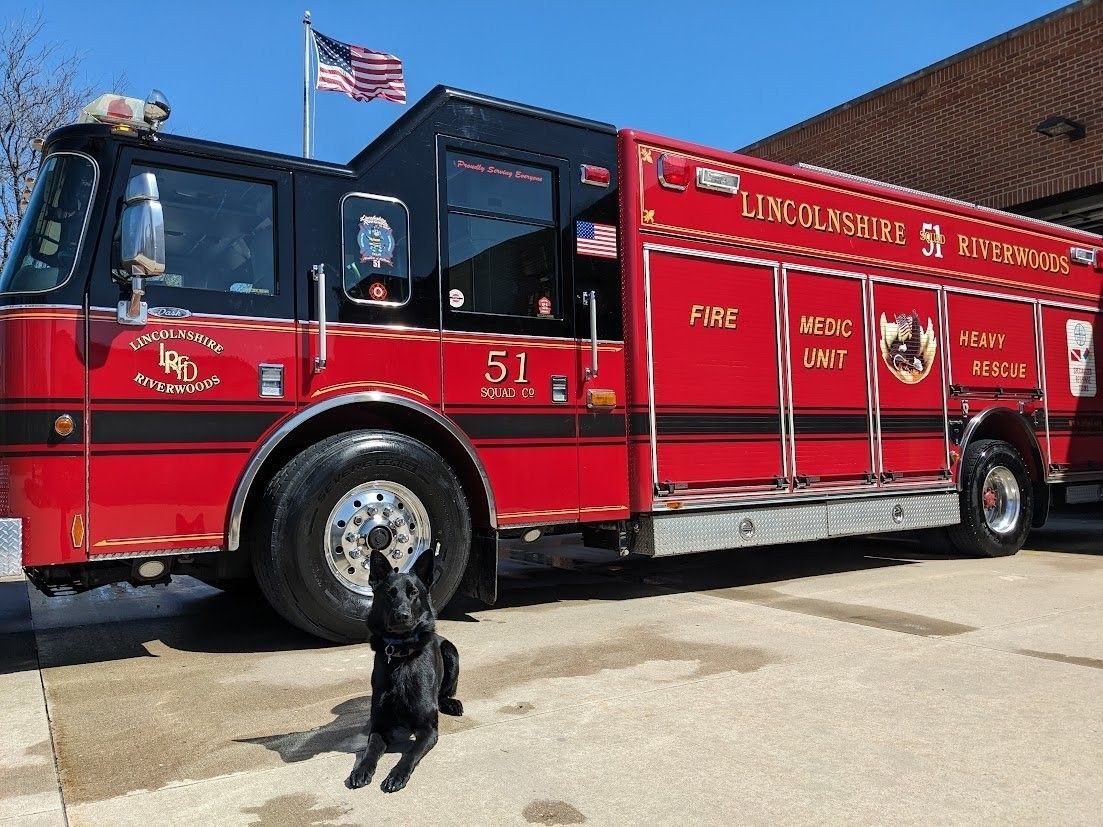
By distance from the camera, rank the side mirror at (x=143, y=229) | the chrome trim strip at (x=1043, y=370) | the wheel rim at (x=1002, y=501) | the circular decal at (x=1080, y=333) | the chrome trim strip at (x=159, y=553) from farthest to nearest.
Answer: the circular decal at (x=1080, y=333) → the chrome trim strip at (x=1043, y=370) → the wheel rim at (x=1002, y=501) → the chrome trim strip at (x=159, y=553) → the side mirror at (x=143, y=229)

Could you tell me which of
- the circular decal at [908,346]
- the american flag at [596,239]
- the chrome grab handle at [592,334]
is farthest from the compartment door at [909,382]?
the chrome grab handle at [592,334]

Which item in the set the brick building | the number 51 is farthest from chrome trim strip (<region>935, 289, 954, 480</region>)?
the brick building

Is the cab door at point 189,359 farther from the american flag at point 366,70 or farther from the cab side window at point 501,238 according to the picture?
the american flag at point 366,70

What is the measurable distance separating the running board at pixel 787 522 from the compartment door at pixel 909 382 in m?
0.26

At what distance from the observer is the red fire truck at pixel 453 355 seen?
4211 millimetres

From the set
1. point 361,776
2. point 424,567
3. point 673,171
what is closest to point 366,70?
point 673,171

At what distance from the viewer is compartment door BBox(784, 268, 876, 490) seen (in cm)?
661

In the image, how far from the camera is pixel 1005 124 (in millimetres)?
12211

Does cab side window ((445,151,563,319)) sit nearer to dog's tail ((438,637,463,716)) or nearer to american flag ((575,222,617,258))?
american flag ((575,222,617,258))

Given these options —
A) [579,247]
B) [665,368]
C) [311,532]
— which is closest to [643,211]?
[579,247]

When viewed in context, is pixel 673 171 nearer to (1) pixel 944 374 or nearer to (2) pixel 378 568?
(1) pixel 944 374

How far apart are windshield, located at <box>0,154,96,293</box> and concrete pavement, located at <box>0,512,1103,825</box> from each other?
1992 millimetres

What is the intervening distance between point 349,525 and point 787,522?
3.37 meters

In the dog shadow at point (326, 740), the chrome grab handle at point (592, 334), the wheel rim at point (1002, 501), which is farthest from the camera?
the wheel rim at point (1002, 501)
